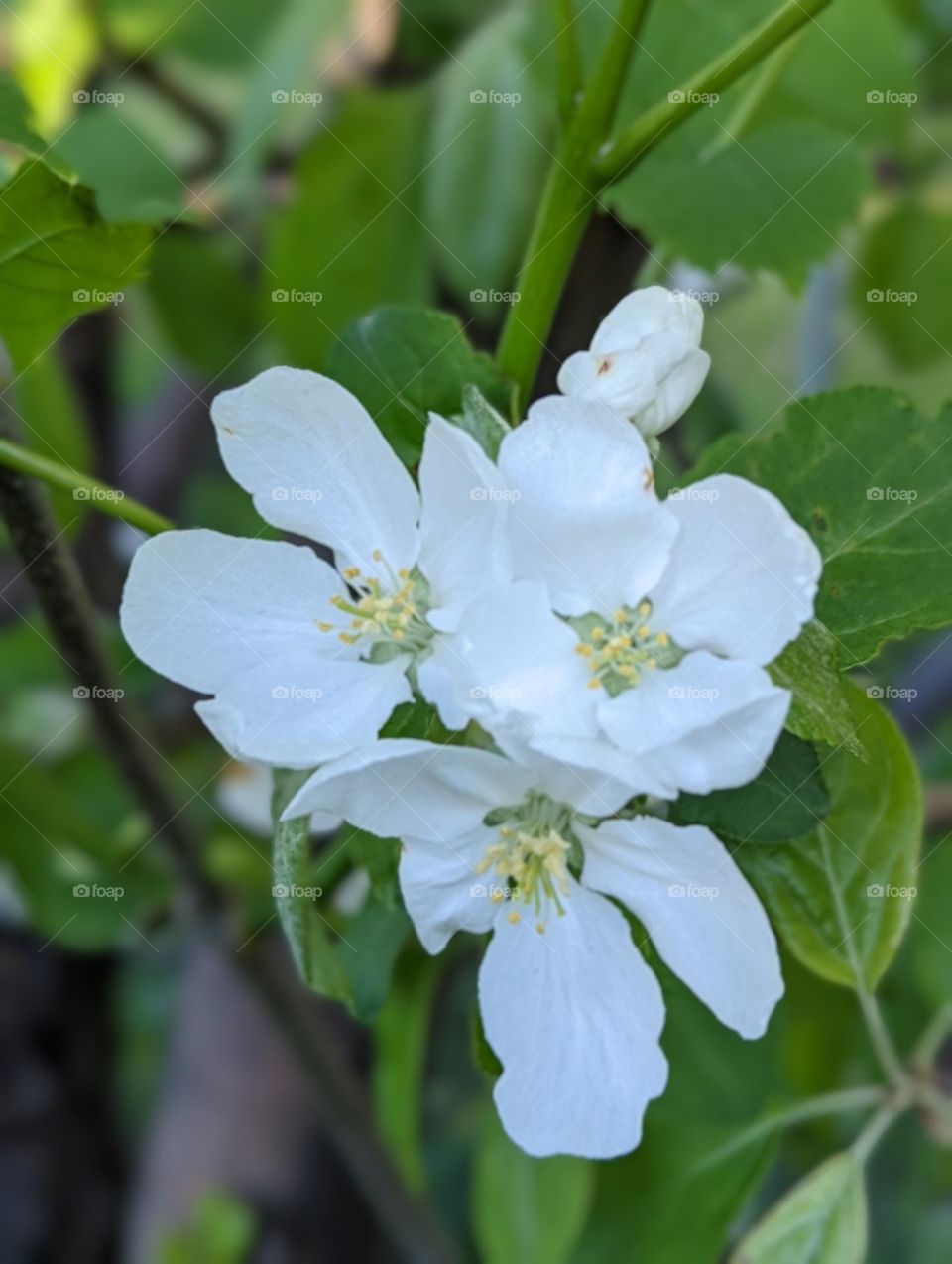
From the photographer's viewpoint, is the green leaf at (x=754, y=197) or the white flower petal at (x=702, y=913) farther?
the green leaf at (x=754, y=197)

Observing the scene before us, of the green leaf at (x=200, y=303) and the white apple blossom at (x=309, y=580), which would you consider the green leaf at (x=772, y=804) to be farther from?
the green leaf at (x=200, y=303)

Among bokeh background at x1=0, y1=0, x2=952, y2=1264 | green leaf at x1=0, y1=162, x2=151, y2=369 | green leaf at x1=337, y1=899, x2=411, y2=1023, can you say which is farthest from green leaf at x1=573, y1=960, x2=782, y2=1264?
green leaf at x1=0, y1=162, x2=151, y2=369

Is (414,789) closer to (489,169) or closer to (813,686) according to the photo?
(813,686)

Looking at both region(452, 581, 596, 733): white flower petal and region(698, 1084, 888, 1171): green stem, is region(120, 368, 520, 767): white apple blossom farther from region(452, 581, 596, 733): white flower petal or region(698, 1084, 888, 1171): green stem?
region(698, 1084, 888, 1171): green stem

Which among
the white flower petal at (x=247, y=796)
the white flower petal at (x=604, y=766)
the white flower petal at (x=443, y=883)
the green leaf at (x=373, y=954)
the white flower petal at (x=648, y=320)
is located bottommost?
the white flower petal at (x=247, y=796)

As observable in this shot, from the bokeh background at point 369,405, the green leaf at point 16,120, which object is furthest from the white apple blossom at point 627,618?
the green leaf at point 16,120

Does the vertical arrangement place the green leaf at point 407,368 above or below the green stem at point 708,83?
below

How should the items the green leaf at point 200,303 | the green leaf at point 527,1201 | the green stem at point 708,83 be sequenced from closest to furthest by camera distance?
the green stem at point 708,83 < the green leaf at point 527,1201 < the green leaf at point 200,303

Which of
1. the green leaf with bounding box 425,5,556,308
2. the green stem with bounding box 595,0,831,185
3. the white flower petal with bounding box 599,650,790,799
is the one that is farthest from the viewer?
the green leaf with bounding box 425,5,556,308
